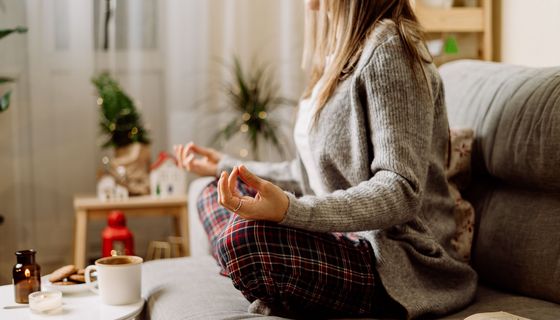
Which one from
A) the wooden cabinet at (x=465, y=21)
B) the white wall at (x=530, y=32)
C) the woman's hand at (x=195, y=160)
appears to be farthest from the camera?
the wooden cabinet at (x=465, y=21)

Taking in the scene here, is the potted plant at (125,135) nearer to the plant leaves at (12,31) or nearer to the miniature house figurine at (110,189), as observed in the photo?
the miniature house figurine at (110,189)

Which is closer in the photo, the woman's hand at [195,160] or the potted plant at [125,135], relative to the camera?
the woman's hand at [195,160]

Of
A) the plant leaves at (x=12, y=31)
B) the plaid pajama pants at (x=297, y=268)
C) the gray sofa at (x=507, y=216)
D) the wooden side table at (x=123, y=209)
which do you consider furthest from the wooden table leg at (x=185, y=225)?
Result: the plaid pajama pants at (x=297, y=268)

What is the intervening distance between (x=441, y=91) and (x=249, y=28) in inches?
67.1

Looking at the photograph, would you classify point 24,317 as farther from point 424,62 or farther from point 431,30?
point 431,30

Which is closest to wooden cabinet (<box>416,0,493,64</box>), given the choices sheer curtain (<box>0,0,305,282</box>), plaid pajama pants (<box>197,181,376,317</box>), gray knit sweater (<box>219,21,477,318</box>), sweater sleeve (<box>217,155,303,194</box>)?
sheer curtain (<box>0,0,305,282</box>)

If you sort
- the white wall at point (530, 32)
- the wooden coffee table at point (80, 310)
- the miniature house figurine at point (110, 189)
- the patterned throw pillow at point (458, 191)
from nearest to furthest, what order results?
1. the wooden coffee table at point (80, 310)
2. the patterned throw pillow at point (458, 191)
3. the white wall at point (530, 32)
4. the miniature house figurine at point (110, 189)

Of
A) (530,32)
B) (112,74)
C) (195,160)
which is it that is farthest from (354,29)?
(112,74)

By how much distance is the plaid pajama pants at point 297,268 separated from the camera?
129cm

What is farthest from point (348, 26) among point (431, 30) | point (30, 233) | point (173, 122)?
point (30, 233)

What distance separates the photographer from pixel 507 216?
1.61 meters

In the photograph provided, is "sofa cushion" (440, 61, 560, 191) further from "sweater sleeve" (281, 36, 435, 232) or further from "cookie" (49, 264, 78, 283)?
"cookie" (49, 264, 78, 283)

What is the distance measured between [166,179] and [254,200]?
60.4 inches

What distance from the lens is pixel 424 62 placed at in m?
1.49
